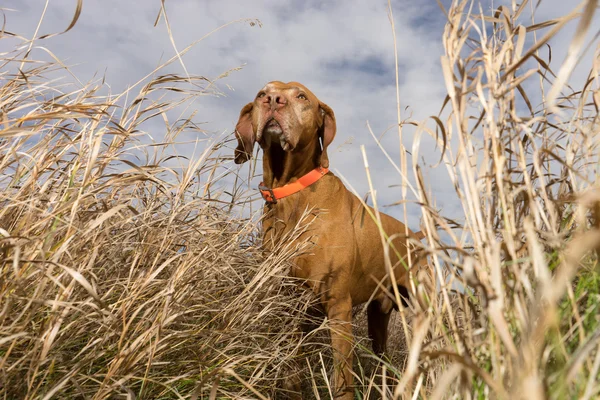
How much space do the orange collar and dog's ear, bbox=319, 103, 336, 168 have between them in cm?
8

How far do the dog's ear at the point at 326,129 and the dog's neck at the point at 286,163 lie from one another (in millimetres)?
78

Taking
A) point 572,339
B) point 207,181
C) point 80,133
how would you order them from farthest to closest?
point 207,181
point 80,133
point 572,339

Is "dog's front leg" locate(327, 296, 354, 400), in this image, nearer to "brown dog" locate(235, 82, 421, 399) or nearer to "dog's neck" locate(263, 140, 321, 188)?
"brown dog" locate(235, 82, 421, 399)

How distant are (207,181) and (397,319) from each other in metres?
3.33

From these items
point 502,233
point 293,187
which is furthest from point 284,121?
point 502,233

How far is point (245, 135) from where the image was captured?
3.52 m

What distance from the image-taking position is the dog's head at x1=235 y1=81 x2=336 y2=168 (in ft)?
10.6

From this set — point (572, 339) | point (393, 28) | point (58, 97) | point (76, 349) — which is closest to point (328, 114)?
point (58, 97)

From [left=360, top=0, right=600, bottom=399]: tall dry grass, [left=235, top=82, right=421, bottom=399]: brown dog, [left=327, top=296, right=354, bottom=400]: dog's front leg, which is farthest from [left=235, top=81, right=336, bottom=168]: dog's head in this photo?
[left=360, top=0, right=600, bottom=399]: tall dry grass

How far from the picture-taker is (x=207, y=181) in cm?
305

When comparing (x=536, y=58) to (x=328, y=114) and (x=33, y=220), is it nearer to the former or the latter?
(x=33, y=220)

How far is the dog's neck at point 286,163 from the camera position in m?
3.39

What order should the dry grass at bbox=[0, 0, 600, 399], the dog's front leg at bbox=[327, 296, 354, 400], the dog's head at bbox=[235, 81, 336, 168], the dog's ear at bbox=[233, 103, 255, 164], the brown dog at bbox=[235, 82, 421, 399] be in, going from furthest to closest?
the dog's ear at bbox=[233, 103, 255, 164] < the dog's head at bbox=[235, 81, 336, 168] < the brown dog at bbox=[235, 82, 421, 399] < the dog's front leg at bbox=[327, 296, 354, 400] < the dry grass at bbox=[0, 0, 600, 399]

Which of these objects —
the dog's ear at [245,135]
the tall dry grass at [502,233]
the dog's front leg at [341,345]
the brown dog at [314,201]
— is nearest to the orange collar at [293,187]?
the brown dog at [314,201]
